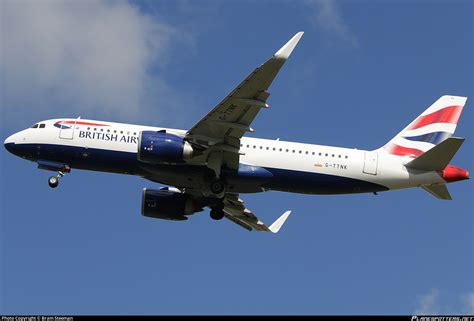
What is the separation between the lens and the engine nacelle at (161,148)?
54.7 meters

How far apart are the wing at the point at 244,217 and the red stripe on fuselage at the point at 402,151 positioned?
970cm

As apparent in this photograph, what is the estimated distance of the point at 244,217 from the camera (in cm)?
6419

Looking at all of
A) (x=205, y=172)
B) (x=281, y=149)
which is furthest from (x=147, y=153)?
(x=281, y=149)

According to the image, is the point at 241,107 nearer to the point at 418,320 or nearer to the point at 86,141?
the point at 86,141

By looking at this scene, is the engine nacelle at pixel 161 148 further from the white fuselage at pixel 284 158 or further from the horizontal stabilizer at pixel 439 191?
the horizontal stabilizer at pixel 439 191

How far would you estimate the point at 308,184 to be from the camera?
5691 centimetres

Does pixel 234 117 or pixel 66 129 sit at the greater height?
pixel 66 129

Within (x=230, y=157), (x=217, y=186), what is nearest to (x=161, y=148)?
(x=230, y=157)

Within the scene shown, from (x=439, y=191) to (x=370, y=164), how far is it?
4350mm

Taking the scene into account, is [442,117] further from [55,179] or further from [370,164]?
[55,179]

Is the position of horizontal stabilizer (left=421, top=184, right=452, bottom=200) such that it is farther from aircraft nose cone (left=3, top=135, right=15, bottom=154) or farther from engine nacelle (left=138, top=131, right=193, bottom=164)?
aircraft nose cone (left=3, top=135, right=15, bottom=154)

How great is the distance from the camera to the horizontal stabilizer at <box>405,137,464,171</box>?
5406cm

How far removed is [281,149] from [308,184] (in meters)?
2.62

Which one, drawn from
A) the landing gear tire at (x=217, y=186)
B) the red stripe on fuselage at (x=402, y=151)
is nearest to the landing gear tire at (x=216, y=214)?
the landing gear tire at (x=217, y=186)
